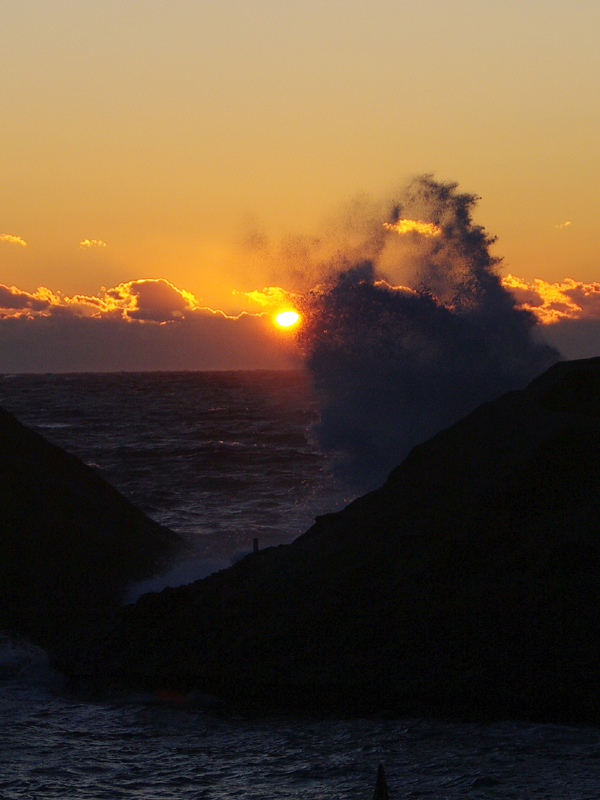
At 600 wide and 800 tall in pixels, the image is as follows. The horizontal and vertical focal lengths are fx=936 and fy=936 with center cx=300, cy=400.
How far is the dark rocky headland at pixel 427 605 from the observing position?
7.90m

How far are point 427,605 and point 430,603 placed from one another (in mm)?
36

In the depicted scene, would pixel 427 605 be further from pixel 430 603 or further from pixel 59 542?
pixel 59 542

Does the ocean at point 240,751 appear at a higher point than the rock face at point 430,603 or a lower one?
lower

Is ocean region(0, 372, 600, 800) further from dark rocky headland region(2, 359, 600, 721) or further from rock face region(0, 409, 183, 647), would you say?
rock face region(0, 409, 183, 647)

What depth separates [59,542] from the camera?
1178 cm

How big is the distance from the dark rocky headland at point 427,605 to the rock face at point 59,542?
0.86 m

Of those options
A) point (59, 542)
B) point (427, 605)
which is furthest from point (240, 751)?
point (59, 542)

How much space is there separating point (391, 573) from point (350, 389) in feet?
42.3

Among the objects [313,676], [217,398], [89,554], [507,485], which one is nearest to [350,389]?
[89,554]

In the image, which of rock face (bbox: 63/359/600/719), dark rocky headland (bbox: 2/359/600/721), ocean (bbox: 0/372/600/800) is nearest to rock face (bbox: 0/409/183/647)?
ocean (bbox: 0/372/600/800)

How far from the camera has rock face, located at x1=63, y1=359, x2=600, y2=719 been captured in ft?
25.9

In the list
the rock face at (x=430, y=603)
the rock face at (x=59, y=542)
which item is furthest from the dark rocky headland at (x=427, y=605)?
the rock face at (x=59, y=542)

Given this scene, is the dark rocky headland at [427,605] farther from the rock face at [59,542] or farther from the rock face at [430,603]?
the rock face at [59,542]

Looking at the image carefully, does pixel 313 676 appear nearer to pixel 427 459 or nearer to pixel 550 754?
pixel 550 754
